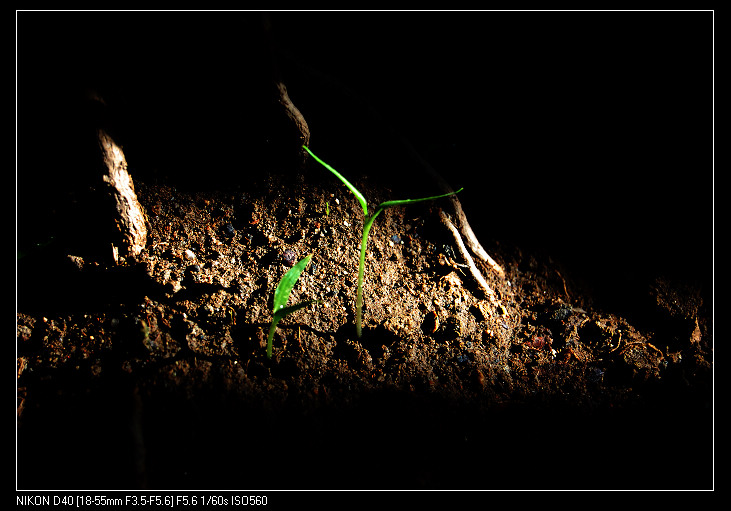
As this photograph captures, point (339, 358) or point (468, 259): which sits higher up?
point (468, 259)

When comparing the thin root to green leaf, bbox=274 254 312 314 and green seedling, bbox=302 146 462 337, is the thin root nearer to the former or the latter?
green seedling, bbox=302 146 462 337

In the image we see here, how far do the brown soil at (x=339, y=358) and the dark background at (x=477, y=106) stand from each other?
0.08 meters

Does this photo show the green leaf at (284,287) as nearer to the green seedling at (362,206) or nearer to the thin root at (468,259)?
the green seedling at (362,206)

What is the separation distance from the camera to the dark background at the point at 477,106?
1325mm

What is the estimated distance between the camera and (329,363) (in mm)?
1222

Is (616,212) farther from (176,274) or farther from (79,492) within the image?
(79,492)

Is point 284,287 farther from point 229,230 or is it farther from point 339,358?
point 229,230

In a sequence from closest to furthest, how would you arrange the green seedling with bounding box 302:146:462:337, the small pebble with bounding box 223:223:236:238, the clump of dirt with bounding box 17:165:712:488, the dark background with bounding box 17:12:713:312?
the green seedling with bounding box 302:146:462:337 → the clump of dirt with bounding box 17:165:712:488 → the dark background with bounding box 17:12:713:312 → the small pebble with bounding box 223:223:236:238

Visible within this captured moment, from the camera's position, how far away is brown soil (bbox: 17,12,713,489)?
105 centimetres

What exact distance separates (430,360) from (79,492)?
3.36ft

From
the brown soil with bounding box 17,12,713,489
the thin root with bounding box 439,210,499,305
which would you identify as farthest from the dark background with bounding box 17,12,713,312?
the thin root with bounding box 439,210,499,305

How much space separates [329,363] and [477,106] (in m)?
1.41

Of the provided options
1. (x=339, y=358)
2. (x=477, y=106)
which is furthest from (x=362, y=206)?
(x=477, y=106)

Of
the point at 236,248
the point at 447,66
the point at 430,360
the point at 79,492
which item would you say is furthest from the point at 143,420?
the point at 447,66
